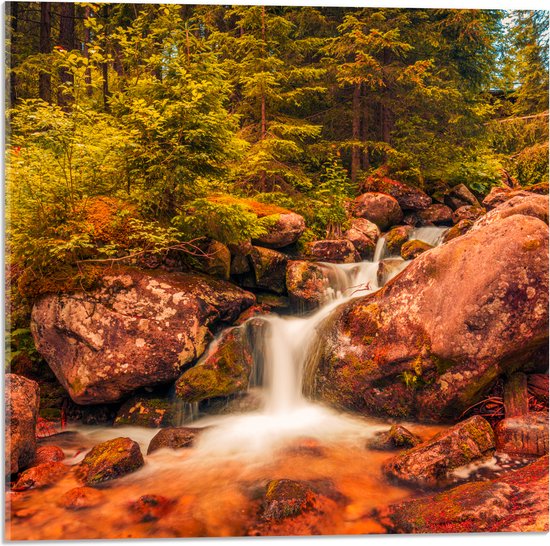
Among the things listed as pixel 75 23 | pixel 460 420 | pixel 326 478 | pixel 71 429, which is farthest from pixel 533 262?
pixel 75 23

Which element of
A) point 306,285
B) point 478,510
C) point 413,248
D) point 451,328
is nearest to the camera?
point 478,510

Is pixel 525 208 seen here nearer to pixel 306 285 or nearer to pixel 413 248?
pixel 413 248

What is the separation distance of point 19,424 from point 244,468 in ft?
5.77

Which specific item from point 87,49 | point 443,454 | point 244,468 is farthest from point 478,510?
point 87,49

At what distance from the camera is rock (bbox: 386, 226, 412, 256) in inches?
230

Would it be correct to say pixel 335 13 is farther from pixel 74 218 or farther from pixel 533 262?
pixel 74 218

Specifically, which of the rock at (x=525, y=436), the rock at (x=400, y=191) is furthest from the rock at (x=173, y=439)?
the rock at (x=400, y=191)

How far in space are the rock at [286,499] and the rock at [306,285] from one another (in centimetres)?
240

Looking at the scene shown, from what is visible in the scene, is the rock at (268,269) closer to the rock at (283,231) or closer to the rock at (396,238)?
the rock at (283,231)

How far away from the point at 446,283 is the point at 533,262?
0.67 m

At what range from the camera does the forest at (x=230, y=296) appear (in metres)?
2.63

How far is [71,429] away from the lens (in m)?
3.40

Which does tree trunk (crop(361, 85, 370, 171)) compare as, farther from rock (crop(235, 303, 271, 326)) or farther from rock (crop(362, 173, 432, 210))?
rock (crop(235, 303, 271, 326))

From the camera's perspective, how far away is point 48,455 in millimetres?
2928
